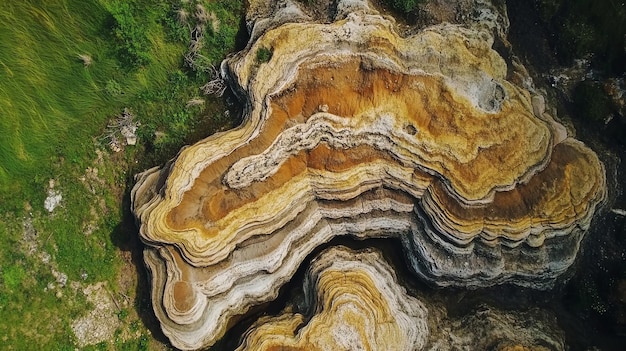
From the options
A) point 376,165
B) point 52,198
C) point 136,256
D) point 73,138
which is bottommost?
point 136,256

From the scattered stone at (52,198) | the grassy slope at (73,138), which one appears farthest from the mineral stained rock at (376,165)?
the scattered stone at (52,198)

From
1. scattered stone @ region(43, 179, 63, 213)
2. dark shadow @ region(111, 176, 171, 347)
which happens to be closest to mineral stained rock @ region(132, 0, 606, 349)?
dark shadow @ region(111, 176, 171, 347)

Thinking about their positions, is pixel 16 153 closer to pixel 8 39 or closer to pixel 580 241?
pixel 8 39

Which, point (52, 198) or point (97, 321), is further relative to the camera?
point (97, 321)

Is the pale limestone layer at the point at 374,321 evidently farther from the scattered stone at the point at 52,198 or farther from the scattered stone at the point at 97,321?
the scattered stone at the point at 52,198

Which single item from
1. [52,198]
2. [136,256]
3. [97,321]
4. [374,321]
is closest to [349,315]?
[374,321]

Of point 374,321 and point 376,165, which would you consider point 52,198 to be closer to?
point 376,165

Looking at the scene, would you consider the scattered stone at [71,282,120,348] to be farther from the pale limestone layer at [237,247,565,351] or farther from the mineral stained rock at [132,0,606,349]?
the pale limestone layer at [237,247,565,351]
